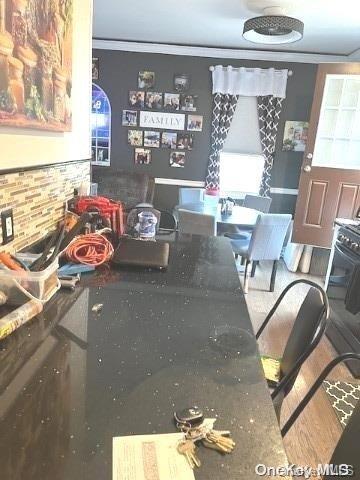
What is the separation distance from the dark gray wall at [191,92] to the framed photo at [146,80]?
5cm

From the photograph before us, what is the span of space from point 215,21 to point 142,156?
6.12ft

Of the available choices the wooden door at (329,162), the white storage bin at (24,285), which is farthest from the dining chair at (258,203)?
the white storage bin at (24,285)

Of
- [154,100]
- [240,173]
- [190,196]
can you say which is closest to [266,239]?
[190,196]

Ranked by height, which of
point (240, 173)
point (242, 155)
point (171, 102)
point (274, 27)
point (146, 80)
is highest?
point (274, 27)

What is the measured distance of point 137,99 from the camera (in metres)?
4.60

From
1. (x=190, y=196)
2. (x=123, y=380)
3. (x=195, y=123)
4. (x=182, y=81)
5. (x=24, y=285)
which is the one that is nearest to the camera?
(x=123, y=380)

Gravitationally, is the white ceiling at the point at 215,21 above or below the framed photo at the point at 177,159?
above

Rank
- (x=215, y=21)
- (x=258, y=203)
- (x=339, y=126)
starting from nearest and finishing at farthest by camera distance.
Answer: (x=215, y=21)
(x=339, y=126)
(x=258, y=203)

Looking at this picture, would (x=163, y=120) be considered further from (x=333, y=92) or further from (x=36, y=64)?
(x=36, y=64)

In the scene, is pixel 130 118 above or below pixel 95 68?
below

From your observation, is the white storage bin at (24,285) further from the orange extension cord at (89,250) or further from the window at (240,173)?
the window at (240,173)

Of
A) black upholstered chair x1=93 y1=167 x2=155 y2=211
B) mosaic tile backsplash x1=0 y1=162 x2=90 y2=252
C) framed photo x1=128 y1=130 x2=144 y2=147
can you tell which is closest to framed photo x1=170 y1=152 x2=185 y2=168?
framed photo x1=128 y1=130 x2=144 y2=147

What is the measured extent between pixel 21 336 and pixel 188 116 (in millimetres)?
4196

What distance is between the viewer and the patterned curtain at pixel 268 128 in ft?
14.8
